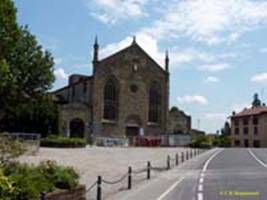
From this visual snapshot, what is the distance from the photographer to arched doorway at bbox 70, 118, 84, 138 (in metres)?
86.8

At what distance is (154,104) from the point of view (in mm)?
97750

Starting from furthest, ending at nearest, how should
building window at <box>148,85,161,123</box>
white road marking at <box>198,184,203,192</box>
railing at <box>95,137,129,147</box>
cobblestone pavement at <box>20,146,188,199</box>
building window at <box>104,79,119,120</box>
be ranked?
building window at <box>148,85,161,123</box> < building window at <box>104,79,119,120</box> < railing at <box>95,137,129,147</box> < cobblestone pavement at <box>20,146,188,199</box> < white road marking at <box>198,184,203,192</box>

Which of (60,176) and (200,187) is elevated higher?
(60,176)

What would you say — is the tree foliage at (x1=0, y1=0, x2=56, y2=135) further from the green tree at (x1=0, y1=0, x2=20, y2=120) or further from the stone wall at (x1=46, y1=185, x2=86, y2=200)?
the stone wall at (x1=46, y1=185, x2=86, y2=200)

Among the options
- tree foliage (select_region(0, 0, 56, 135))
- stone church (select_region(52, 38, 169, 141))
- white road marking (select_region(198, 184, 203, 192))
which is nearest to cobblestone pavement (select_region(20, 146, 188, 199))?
white road marking (select_region(198, 184, 203, 192))

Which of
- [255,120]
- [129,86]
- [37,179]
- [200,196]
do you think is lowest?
[200,196]

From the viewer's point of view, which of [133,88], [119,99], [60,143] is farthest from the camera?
[133,88]

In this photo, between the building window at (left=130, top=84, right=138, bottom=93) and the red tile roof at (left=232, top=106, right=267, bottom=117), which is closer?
the building window at (left=130, top=84, right=138, bottom=93)

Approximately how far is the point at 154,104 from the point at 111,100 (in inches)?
336

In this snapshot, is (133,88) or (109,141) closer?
(109,141)

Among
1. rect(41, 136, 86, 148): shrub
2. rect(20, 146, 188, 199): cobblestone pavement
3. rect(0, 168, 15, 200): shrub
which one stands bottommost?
rect(0, 168, 15, 200): shrub

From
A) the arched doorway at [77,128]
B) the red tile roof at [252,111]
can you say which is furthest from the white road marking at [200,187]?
the red tile roof at [252,111]

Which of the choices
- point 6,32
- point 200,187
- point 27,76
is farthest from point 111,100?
point 200,187

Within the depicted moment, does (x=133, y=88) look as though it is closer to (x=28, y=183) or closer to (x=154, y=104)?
(x=154, y=104)
